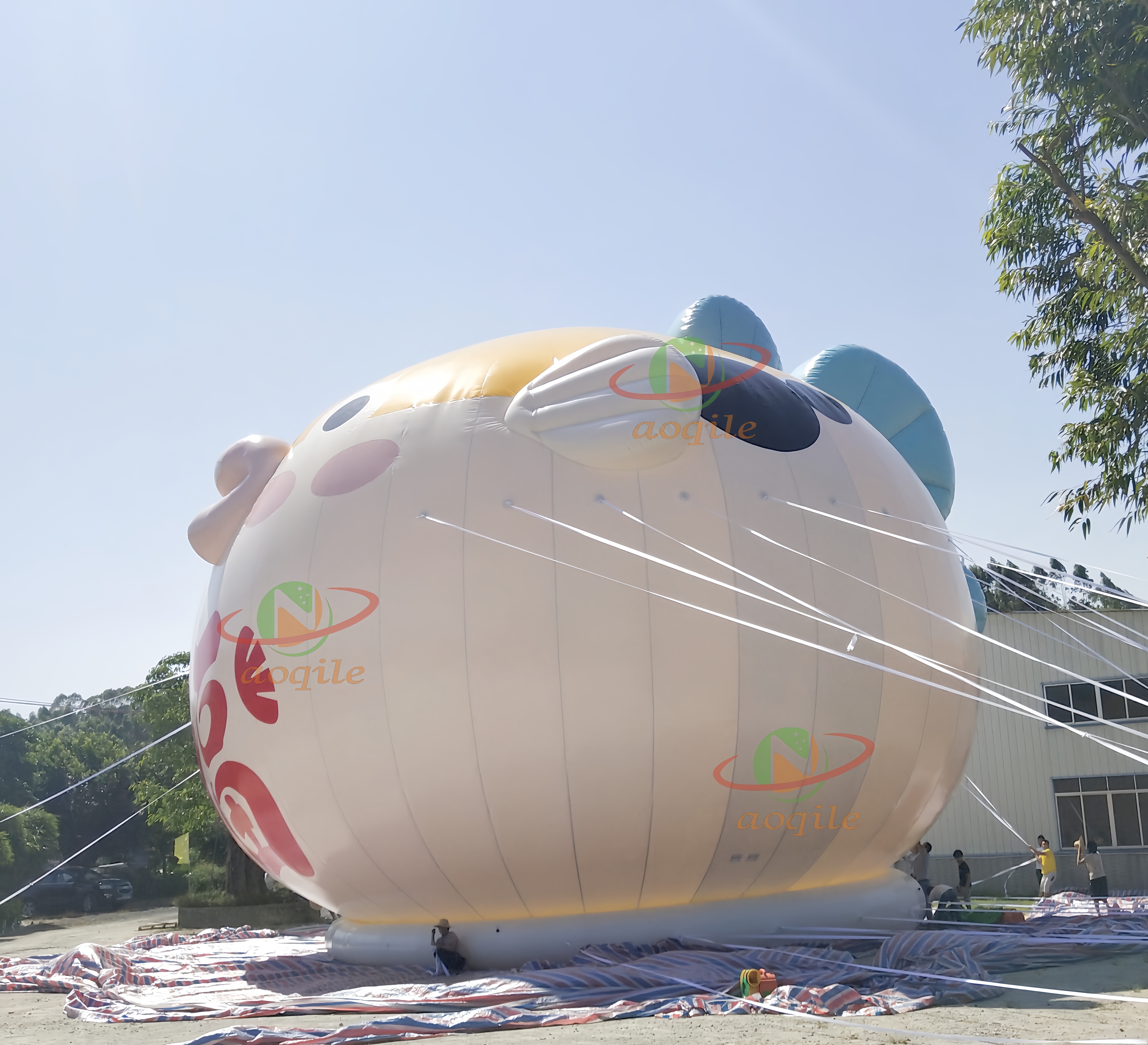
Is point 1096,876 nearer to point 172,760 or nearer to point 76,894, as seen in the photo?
point 172,760

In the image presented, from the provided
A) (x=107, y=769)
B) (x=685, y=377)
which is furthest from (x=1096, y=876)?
(x=107, y=769)

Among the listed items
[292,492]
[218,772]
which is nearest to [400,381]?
[292,492]

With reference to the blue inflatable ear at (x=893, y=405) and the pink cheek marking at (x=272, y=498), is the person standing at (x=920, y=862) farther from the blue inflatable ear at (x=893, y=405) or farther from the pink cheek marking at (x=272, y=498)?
the pink cheek marking at (x=272, y=498)

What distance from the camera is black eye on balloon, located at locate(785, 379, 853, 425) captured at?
11062 mm

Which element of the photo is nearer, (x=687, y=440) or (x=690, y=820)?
(x=690, y=820)

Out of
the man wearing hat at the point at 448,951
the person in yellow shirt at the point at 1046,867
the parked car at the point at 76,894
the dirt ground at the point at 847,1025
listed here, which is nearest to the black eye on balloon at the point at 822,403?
the dirt ground at the point at 847,1025

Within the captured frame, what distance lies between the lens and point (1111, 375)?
1390cm

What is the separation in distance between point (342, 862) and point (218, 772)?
1.79 meters

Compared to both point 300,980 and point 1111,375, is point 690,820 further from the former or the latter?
point 1111,375

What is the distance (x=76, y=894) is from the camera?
104ft

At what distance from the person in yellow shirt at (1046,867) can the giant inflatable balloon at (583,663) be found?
5748mm

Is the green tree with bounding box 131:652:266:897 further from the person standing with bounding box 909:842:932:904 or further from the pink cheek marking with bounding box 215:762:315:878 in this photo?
the person standing with bounding box 909:842:932:904

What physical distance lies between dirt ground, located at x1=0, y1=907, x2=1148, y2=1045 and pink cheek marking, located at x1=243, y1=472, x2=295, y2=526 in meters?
4.57

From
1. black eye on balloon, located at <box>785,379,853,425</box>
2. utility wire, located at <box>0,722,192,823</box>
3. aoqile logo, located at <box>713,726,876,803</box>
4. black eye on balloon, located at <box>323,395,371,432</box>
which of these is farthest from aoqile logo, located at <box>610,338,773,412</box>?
utility wire, located at <box>0,722,192,823</box>
